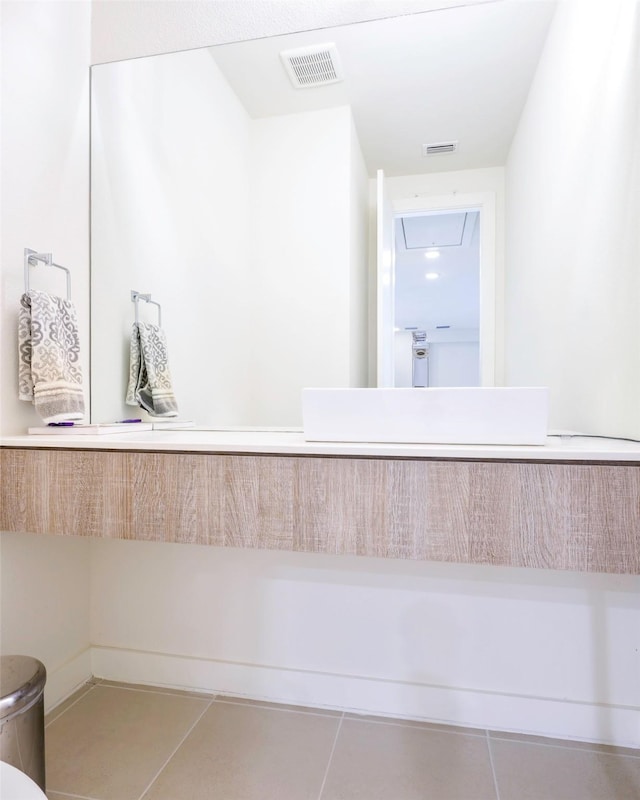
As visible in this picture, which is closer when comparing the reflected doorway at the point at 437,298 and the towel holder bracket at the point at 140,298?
the reflected doorway at the point at 437,298

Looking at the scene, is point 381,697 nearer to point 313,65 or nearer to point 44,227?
point 44,227

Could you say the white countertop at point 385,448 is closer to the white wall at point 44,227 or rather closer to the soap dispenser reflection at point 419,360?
the white wall at point 44,227

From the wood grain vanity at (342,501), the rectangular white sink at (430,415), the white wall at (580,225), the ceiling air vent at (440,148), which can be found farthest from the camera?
the ceiling air vent at (440,148)

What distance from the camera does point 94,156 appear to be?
1683 millimetres

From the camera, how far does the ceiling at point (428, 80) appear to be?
140 cm

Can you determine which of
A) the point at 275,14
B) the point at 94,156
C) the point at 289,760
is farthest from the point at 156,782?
the point at 275,14

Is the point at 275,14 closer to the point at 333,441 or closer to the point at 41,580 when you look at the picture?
the point at 333,441

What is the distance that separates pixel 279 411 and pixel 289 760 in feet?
3.12

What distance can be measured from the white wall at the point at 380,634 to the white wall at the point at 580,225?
22.5 inches

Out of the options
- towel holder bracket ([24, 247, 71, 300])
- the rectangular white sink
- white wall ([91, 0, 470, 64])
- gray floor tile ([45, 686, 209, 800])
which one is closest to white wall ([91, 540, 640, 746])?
gray floor tile ([45, 686, 209, 800])

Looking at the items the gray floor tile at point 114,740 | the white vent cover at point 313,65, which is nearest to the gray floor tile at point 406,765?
the gray floor tile at point 114,740

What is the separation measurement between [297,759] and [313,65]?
199cm

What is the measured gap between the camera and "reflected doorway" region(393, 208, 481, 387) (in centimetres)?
139

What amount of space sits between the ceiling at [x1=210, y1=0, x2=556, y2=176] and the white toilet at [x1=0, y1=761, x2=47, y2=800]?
1.57 meters
